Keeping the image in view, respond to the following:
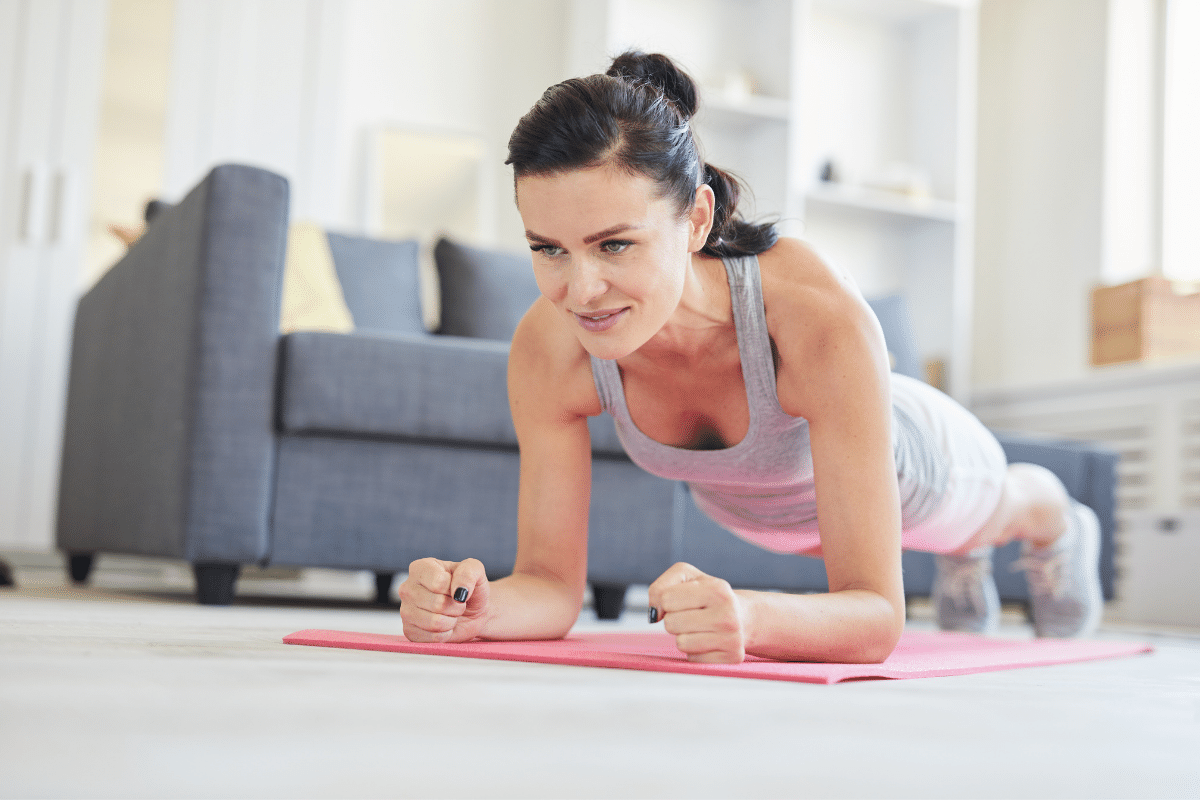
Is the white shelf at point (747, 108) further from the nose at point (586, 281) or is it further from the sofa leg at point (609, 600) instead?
the nose at point (586, 281)

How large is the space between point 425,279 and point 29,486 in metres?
1.41

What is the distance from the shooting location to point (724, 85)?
A: 404 cm

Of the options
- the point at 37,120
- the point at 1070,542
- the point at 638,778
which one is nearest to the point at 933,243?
the point at 1070,542

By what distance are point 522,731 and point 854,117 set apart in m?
4.28

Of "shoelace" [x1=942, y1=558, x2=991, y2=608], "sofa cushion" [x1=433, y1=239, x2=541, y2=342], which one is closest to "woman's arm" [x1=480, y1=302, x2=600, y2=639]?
"shoelace" [x1=942, y1=558, x2=991, y2=608]

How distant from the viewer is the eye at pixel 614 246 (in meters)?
0.96

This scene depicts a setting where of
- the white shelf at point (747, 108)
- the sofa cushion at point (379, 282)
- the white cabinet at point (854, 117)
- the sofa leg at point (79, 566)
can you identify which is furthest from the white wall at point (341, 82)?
the sofa leg at point (79, 566)

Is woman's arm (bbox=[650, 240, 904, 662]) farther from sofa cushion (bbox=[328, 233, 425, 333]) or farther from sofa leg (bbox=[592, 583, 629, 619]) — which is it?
sofa cushion (bbox=[328, 233, 425, 333])

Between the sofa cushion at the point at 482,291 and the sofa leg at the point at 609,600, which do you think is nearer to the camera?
the sofa leg at the point at 609,600

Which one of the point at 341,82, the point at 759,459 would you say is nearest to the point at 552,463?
the point at 759,459

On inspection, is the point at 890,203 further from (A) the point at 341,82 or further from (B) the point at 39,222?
(B) the point at 39,222

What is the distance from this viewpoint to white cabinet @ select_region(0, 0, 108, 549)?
11.3ft

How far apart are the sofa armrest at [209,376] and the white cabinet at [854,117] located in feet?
7.34

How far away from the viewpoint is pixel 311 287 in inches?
101
